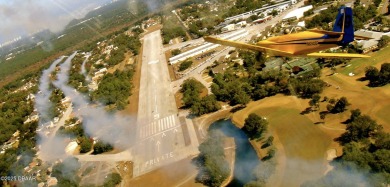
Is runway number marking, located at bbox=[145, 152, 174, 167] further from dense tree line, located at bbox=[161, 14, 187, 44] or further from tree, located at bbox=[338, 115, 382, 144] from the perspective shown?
dense tree line, located at bbox=[161, 14, 187, 44]

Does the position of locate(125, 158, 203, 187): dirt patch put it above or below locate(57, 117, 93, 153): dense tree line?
below

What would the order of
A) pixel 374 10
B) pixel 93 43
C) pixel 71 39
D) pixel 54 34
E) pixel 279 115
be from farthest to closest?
pixel 54 34 → pixel 71 39 → pixel 93 43 → pixel 374 10 → pixel 279 115

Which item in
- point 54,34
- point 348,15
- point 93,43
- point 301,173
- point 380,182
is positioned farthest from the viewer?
point 54,34

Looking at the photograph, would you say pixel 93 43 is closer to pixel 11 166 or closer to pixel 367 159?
pixel 11 166

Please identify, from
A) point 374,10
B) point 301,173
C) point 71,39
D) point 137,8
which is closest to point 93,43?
point 71,39

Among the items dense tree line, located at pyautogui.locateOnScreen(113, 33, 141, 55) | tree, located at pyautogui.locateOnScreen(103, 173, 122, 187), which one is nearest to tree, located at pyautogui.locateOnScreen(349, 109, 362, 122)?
tree, located at pyautogui.locateOnScreen(103, 173, 122, 187)

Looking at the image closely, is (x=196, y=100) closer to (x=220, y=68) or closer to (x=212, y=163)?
(x=220, y=68)

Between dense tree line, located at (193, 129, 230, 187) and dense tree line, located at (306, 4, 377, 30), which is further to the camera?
dense tree line, located at (306, 4, 377, 30)
